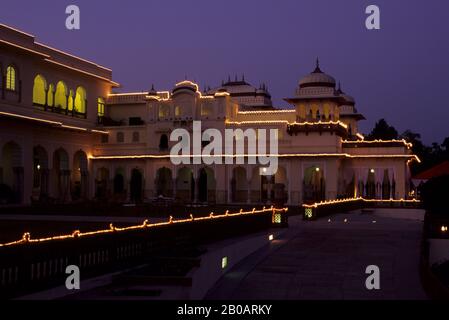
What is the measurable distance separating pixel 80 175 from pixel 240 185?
12.5m

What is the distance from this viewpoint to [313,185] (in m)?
46.0

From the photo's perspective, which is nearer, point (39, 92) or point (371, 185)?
point (39, 92)

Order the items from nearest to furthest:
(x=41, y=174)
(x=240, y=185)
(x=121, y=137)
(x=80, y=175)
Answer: (x=41, y=174) → (x=240, y=185) → (x=80, y=175) → (x=121, y=137)

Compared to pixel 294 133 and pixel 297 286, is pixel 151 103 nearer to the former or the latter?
pixel 294 133

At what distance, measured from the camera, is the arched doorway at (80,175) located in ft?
153

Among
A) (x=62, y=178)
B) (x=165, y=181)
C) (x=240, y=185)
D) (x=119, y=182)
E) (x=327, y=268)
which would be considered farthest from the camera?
(x=119, y=182)

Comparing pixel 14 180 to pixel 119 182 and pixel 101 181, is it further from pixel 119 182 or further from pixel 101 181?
pixel 119 182

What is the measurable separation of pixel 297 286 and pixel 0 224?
1425 cm

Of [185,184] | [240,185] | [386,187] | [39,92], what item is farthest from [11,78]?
[386,187]

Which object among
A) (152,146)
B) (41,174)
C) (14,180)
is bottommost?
(14,180)

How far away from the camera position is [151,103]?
47.1 m

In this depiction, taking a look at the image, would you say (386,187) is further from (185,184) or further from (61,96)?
(61,96)

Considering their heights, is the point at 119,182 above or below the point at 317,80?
below

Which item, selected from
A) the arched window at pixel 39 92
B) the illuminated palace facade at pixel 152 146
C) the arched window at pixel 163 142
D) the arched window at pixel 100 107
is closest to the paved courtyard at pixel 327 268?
the illuminated palace facade at pixel 152 146
